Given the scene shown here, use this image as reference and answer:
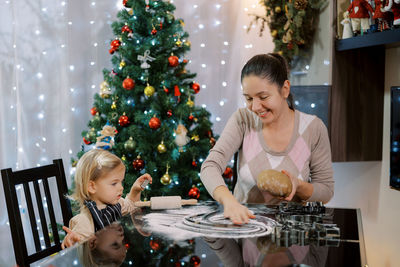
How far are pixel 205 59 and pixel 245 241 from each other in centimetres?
298

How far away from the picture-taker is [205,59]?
163 inches

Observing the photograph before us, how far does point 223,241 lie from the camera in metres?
1.31

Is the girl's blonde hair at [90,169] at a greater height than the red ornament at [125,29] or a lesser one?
lesser

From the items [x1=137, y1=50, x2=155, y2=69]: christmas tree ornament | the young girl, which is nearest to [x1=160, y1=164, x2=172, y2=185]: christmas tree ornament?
[x1=137, y1=50, x2=155, y2=69]: christmas tree ornament

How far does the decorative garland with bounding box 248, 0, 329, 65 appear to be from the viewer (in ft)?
10.4

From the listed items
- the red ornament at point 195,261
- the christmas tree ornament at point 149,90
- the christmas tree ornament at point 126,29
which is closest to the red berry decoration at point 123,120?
the christmas tree ornament at point 149,90

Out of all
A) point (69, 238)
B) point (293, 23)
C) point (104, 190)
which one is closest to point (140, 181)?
point (104, 190)

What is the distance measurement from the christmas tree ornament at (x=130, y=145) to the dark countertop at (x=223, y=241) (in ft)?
4.85

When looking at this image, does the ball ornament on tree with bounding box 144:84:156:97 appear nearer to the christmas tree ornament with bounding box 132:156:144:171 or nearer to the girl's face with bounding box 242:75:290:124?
the christmas tree ornament with bounding box 132:156:144:171

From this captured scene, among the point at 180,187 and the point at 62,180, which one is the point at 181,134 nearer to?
the point at 180,187

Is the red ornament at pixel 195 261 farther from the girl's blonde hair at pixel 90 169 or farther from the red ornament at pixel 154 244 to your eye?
the girl's blonde hair at pixel 90 169

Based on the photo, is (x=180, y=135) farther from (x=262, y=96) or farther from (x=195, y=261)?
(x=195, y=261)

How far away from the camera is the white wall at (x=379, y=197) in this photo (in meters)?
3.08

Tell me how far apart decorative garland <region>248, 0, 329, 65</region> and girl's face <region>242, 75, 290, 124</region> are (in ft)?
4.57
